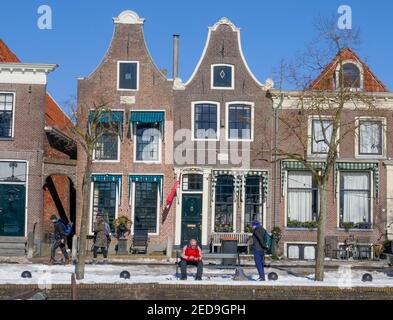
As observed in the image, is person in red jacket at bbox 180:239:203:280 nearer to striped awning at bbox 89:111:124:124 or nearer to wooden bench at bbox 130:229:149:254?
wooden bench at bbox 130:229:149:254

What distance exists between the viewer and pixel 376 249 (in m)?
32.1

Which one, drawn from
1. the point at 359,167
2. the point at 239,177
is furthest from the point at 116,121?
the point at 359,167

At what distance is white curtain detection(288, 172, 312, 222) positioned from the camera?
1305 inches

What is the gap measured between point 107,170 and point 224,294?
13.5m

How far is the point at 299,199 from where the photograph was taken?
3322 centimetres

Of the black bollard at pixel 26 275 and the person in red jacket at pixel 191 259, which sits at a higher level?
the person in red jacket at pixel 191 259

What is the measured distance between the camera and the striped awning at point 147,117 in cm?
3256

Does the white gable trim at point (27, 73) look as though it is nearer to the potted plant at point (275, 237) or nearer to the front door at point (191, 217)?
the front door at point (191, 217)

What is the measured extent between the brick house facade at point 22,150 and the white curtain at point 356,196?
1246cm

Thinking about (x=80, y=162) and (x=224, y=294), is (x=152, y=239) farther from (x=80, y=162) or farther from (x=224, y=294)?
(x=224, y=294)

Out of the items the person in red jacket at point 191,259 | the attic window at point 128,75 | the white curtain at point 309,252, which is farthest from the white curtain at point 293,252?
the person in red jacket at point 191,259

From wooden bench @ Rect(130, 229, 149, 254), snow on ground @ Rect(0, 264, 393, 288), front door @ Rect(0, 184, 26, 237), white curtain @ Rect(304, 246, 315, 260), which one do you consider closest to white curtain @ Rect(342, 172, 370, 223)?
white curtain @ Rect(304, 246, 315, 260)

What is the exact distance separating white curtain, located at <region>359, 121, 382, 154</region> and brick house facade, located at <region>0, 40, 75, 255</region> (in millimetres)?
13187

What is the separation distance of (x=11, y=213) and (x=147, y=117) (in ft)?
22.6
